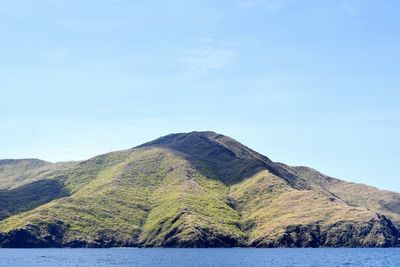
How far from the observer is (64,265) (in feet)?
617

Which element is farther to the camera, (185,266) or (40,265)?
(40,265)

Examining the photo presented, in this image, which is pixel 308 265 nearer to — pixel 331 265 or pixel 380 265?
pixel 331 265

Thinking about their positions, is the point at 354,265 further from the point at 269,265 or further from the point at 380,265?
the point at 269,265

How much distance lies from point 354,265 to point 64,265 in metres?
106

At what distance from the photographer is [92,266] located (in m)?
182

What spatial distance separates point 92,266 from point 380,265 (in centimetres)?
10609

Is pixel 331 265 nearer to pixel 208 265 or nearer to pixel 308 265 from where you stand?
pixel 308 265

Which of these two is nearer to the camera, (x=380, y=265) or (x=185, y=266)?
(x=185, y=266)

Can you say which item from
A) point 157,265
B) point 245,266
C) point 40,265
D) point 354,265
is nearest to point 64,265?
point 40,265

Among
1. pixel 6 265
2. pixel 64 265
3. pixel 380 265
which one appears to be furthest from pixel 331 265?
pixel 6 265

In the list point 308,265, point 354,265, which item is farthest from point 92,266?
point 354,265

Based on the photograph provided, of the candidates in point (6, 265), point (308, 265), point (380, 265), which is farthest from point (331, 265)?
point (6, 265)

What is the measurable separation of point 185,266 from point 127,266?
2093cm

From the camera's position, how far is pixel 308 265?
599ft
